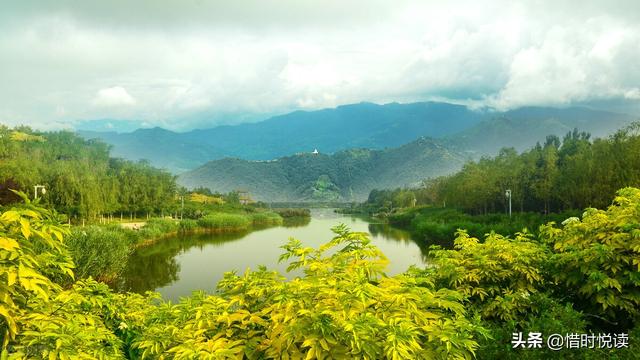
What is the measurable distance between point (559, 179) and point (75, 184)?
49.3 m

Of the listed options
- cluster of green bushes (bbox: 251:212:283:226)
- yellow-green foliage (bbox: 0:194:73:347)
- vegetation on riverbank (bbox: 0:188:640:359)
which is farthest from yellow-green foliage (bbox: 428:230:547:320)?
cluster of green bushes (bbox: 251:212:283:226)

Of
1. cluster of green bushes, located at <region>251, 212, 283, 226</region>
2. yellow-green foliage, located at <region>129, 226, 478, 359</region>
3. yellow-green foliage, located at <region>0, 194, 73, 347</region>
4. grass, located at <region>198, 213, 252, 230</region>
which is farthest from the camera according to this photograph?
cluster of green bushes, located at <region>251, 212, 283, 226</region>

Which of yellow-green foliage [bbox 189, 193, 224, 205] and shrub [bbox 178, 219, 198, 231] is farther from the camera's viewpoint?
yellow-green foliage [bbox 189, 193, 224, 205]

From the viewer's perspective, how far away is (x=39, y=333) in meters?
3.33

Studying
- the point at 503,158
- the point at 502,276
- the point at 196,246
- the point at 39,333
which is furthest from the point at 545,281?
the point at 503,158

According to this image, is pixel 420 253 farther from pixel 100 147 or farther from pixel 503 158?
pixel 100 147

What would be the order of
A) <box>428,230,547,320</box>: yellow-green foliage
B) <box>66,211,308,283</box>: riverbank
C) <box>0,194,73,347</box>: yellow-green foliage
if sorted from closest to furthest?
<box>0,194,73,347</box>: yellow-green foliage, <box>428,230,547,320</box>: yellow-green foliage, <box>66,211,308,283</box>: riverbank

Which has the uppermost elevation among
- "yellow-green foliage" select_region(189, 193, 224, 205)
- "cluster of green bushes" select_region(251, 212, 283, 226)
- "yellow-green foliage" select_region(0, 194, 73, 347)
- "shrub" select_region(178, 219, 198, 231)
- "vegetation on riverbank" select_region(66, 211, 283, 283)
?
"yellow-green foliage" select_region(0, 194, 73, 347)

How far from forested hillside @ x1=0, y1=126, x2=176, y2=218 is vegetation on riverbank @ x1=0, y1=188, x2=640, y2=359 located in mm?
30726

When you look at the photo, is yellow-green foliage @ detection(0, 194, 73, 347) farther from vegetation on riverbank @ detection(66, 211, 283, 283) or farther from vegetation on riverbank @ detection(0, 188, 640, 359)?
vegetation on riverbank @ detection(66, 211, 283, 283)

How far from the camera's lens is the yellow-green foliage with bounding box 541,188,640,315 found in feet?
17.8

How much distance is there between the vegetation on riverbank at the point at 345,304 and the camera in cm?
332

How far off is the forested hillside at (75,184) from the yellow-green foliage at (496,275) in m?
31.6

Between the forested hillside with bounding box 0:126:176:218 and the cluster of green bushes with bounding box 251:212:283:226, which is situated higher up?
the forested hillside with bounding box 0:126:176:218
